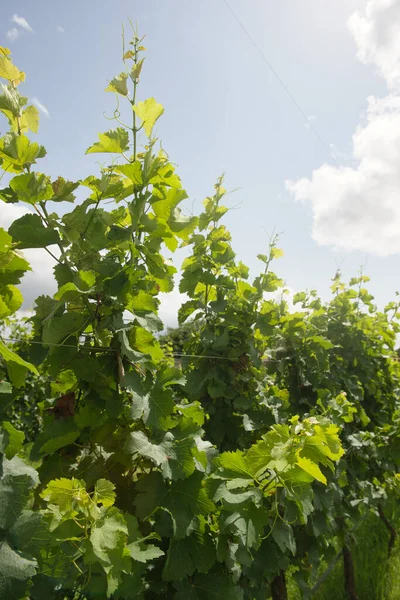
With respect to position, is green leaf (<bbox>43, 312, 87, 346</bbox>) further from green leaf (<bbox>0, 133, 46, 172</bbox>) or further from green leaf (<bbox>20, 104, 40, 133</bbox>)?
green leaf (<bbox>20, 104, 40, 133</bbox>)

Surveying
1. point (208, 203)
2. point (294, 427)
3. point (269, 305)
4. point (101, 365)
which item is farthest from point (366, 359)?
point (101, 365)

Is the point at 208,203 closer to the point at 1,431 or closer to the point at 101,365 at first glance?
the point at 101,365

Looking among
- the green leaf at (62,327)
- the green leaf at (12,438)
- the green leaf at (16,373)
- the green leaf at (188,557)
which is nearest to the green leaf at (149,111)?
the green leaf at (62,327)

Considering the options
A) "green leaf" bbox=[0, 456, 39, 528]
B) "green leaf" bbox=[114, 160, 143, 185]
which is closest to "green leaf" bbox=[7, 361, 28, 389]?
"green leaf" bbox=[0, 456, 39, 528]

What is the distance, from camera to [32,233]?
1.16 metres

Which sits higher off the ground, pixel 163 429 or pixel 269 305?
pixel 269 305

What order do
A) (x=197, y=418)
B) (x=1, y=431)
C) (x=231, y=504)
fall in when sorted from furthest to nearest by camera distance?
(x=197, y=418), (x=231, y=504), (x=1, y=431)

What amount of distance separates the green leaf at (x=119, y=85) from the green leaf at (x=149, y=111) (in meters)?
0.10

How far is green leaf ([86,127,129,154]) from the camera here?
4.17 feet

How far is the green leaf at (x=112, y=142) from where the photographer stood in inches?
50.0

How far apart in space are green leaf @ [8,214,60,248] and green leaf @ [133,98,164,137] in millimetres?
462

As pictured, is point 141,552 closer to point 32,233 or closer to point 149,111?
point 32,233

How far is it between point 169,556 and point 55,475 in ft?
1.42

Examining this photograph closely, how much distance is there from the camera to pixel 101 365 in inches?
51.7
